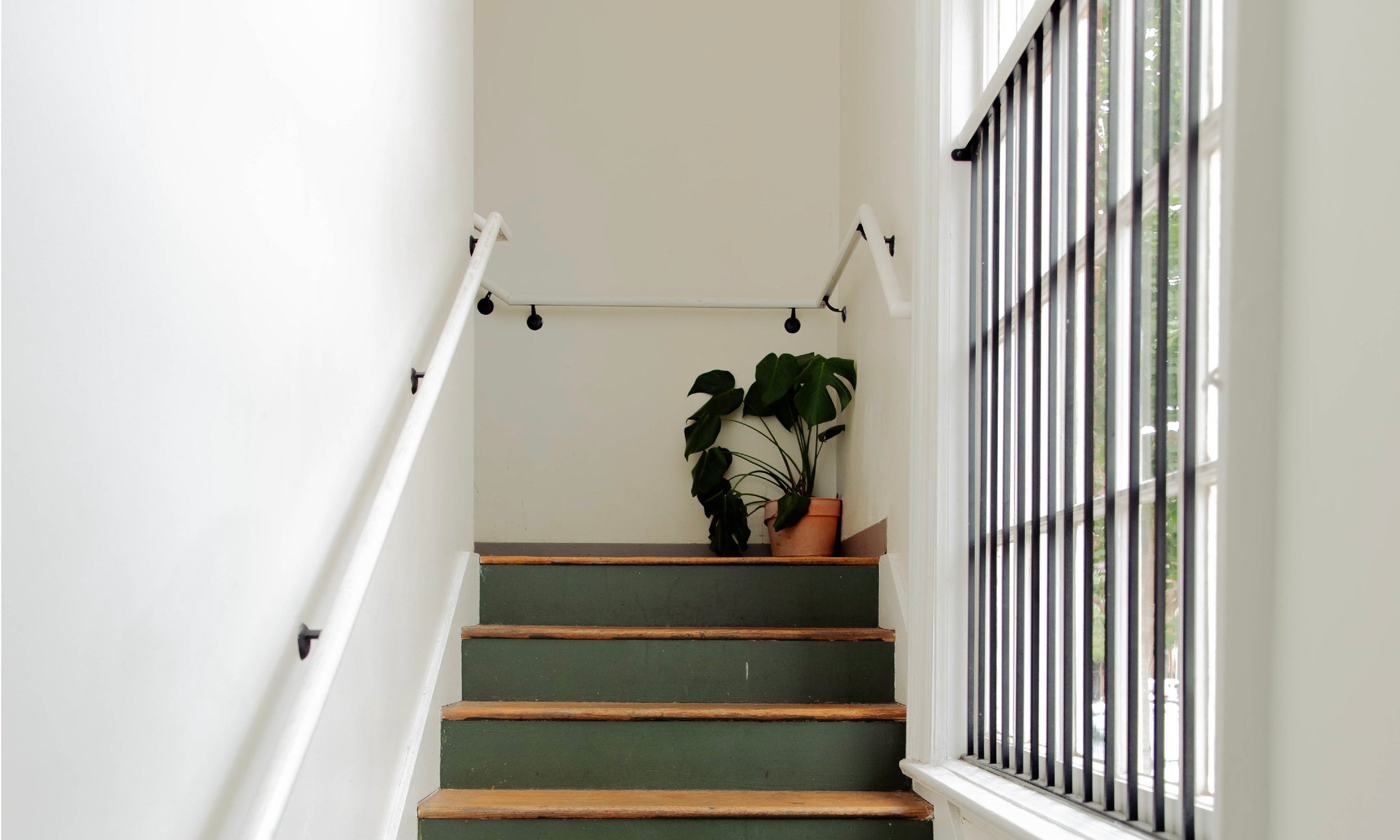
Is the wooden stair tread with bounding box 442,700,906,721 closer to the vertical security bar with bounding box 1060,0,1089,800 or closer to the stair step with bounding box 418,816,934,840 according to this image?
the stair step with bounding box 418,816,934,840

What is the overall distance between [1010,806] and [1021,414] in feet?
2.08

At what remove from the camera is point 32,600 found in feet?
3.01

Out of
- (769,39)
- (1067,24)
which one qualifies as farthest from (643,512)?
(1067,24)

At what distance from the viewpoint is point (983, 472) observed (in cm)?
233

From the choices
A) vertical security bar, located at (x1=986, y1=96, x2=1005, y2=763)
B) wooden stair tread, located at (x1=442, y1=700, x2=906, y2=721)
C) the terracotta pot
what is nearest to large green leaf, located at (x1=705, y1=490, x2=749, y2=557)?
the terracotta pot

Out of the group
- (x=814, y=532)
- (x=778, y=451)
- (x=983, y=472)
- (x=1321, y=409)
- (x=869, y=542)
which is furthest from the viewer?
(x=778, y=451)

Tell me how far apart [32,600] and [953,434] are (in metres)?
1.81

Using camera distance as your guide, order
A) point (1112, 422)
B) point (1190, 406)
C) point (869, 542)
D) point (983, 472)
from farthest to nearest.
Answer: point (869, 542) → point (983, 472) → point (1112, 422) → point (1190, 406)

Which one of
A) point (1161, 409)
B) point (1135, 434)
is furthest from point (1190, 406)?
point (1135, 434)

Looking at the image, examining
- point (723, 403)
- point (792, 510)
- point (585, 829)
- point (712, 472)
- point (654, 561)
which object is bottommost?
point (585, 829)

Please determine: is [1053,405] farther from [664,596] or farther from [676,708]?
[664,596]

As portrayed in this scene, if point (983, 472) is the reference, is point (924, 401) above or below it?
above

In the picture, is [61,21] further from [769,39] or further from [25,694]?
[769,39]

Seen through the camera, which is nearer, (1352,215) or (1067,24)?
(1352,215)
